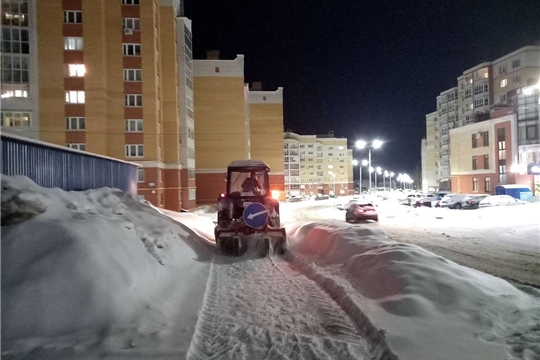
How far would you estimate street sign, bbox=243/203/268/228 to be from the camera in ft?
39.7

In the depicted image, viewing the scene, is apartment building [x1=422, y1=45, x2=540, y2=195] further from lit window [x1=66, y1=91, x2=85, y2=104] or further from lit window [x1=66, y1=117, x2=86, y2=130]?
lit window [x1=66, y1=91, x2=85, y2=104]

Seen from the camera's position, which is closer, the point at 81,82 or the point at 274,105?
the point at 81,82

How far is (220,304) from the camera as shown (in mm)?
6977

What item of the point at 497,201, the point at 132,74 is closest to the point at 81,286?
the point at 132,74

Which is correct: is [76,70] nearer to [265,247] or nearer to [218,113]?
[218,113]

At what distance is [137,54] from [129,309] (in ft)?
128

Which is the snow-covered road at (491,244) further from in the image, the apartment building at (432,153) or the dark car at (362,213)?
the apartment building at (432,153)

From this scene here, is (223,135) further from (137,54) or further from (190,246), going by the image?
(190,246)

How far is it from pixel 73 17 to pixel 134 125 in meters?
11.5

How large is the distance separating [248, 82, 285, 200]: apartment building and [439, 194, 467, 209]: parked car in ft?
129

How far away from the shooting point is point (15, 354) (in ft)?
15.1

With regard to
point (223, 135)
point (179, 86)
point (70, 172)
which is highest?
point (179, 86)

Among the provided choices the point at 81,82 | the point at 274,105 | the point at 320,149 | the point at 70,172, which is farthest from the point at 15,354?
the point at 320,149

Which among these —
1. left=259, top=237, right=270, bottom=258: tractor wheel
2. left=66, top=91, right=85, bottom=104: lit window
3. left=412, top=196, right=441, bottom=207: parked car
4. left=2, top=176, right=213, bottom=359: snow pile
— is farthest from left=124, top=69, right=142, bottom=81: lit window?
left=412, top=196, right=441, bottom=207: parked car
